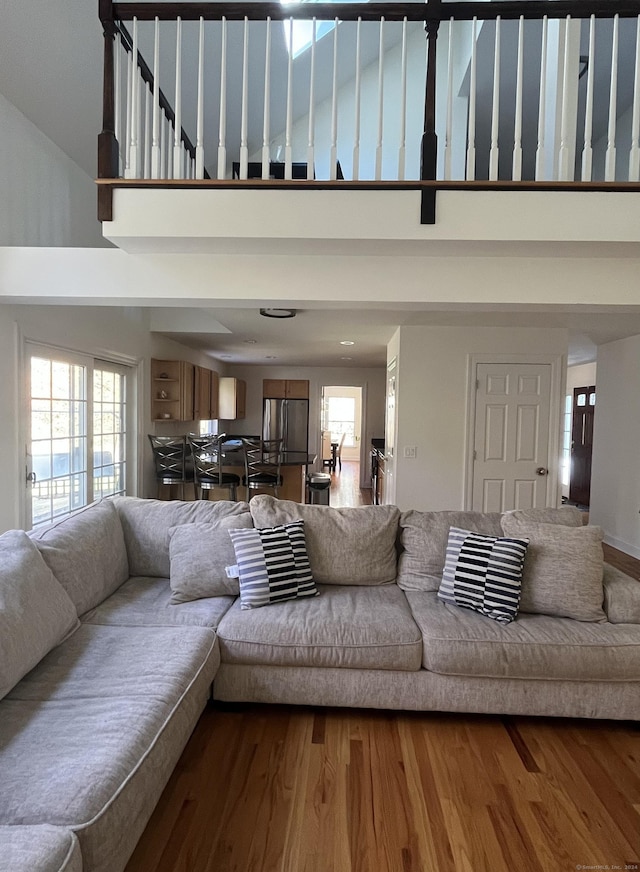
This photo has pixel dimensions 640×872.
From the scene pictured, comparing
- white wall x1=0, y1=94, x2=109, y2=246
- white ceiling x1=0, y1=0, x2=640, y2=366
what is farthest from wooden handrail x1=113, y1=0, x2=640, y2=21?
white wall x1=0, y1=94, x2=109, y2=246

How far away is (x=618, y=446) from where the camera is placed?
5.32 m

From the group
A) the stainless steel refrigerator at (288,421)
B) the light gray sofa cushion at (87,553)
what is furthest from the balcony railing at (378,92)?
the stainless steel refrigerator at (288,421)

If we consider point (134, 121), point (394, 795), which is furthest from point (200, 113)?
point (394, 795)

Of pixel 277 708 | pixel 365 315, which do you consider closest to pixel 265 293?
pixel 365 315

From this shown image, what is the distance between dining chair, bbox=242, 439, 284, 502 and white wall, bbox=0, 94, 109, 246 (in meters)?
2.39

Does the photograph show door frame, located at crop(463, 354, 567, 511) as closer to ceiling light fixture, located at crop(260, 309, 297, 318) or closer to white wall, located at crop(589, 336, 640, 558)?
white wall, located at crop(589, 336, 640, 558)

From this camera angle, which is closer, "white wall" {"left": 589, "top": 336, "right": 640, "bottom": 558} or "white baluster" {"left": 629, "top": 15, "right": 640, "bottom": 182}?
"white baluster" {"left": 629, "top": 15, "right": 640, "bottom": 182}

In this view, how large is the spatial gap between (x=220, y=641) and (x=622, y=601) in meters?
1.85

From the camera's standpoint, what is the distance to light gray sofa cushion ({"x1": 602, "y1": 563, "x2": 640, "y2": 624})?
7.34ft

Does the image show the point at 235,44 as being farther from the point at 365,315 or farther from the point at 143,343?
the point at 143,343

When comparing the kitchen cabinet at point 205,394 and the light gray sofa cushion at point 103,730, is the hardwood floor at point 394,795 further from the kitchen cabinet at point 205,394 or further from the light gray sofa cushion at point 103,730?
the kitchen cabinet at point 205,394

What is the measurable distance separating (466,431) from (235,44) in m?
3.85

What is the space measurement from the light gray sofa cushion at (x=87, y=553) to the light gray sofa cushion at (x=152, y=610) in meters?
0.07

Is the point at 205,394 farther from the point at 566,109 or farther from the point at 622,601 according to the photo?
the point at 622,601
